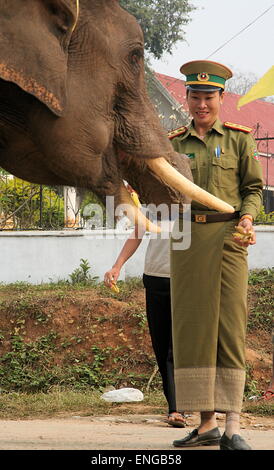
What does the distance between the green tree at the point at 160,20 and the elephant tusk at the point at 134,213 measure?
17.0 metres

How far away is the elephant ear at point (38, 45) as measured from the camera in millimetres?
3416

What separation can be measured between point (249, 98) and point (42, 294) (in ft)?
19.2

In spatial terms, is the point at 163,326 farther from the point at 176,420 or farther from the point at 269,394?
the point at 269,394

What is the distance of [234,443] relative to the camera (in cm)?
499

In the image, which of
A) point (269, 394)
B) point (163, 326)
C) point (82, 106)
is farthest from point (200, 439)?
point (82, 106)

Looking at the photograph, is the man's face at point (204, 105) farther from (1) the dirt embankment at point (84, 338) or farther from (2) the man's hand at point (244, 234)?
(1) the dirt embankment at point (84, 338)

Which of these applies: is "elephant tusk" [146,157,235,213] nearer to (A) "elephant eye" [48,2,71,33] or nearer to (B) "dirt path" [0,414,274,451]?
(A) "elephant eye" [48,2,71,33]

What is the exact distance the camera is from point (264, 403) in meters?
7.23

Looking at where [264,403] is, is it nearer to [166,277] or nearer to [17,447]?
[166,277]

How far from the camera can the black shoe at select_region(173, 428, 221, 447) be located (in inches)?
210

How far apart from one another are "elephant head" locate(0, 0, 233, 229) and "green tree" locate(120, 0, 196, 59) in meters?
17.0

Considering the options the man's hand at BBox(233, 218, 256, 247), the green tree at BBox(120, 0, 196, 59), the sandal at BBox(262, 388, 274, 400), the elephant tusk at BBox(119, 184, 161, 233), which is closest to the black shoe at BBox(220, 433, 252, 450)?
the man's hand at BBox(233, 218, 256, 247)

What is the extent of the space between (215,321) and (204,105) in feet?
4.06

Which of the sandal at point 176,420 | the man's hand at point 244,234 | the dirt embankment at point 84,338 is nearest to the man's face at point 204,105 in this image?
the man's hand at point 244,234
